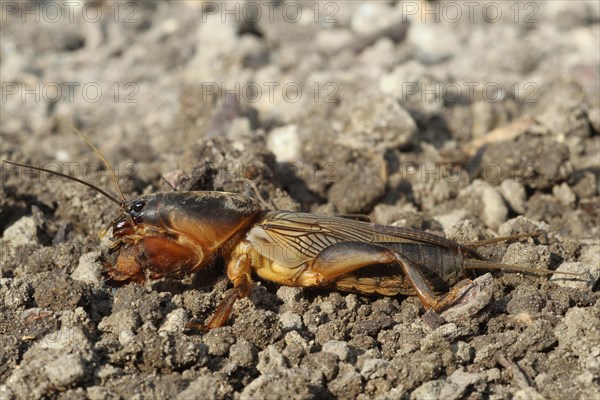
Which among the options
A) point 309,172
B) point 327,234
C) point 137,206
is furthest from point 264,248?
point 309,172

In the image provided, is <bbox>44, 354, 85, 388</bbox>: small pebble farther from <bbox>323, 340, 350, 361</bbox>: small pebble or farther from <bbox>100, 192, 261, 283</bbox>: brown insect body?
<bbox>323, 340, 350, 361</bbox>: small pebble

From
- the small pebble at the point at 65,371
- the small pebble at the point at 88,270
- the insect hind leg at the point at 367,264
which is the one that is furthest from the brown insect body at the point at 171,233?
the small pebble at the point at 65,371

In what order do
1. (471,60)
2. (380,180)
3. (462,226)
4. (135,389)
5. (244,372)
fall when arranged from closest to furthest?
(135,389) < (244,372) < (462,226) < (380,180) < (471,60)

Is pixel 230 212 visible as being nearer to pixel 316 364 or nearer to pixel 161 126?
Answer: pixel 316 364

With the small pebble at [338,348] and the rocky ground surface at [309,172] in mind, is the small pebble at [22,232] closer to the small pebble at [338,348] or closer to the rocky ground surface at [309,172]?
the rocky ground surface at [309,172]

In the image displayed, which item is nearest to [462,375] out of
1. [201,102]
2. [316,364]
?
[316,364]

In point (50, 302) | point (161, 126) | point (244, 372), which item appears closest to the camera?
point (244, 372)

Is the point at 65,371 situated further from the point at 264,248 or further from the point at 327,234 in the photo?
the point at 327,234
